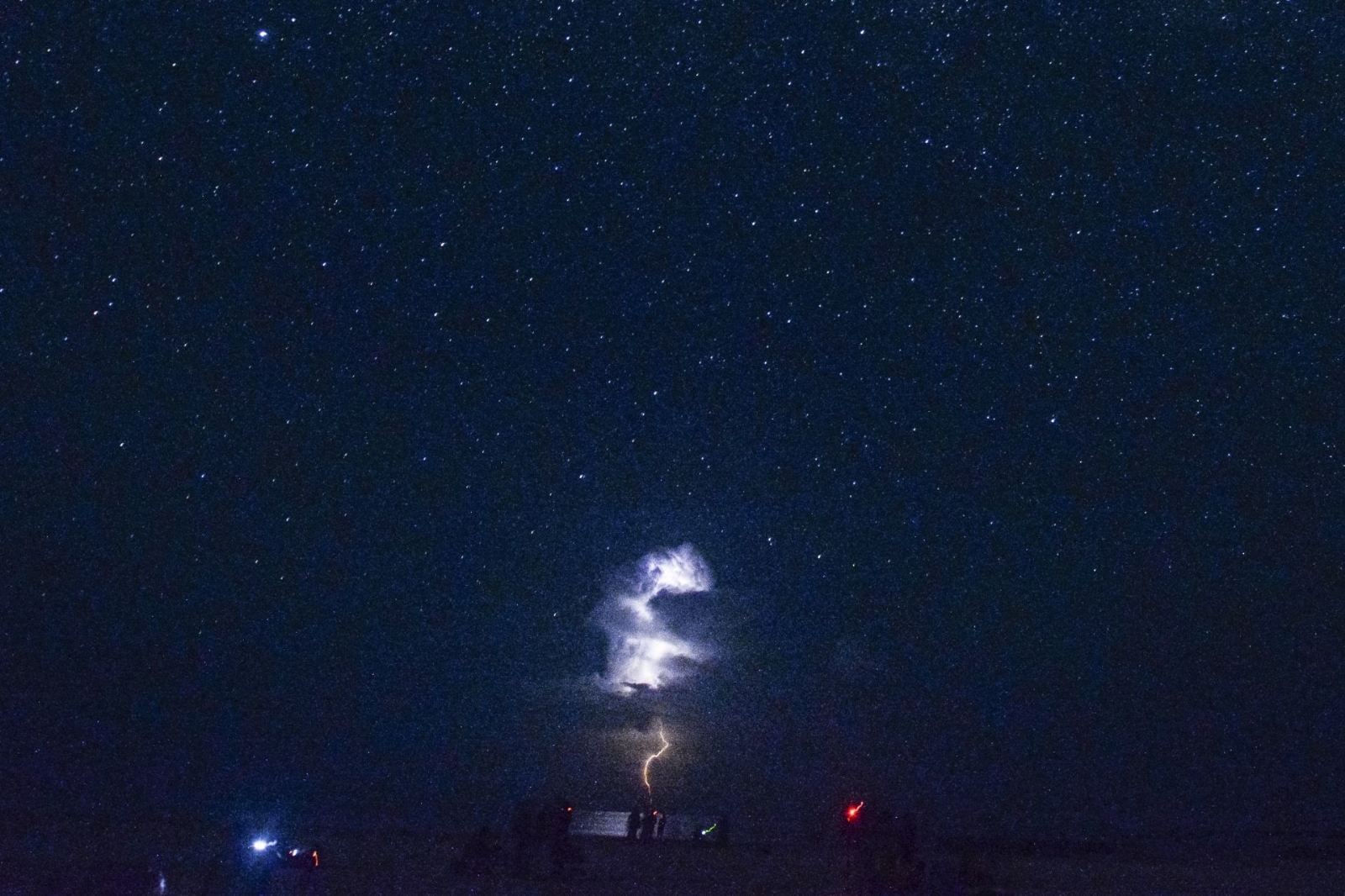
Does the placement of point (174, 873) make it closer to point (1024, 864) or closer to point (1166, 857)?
point (1024, 864)

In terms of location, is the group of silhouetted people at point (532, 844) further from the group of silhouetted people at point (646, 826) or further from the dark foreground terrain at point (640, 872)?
the group of silhouetted people at point (646, 826)

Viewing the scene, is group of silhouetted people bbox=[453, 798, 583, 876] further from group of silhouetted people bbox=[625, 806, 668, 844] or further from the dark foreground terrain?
group of silhouetted people bbox=[625, 806, 668, 844]

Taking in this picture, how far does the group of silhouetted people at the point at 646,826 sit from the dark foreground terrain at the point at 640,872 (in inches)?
89.6

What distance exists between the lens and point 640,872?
23578mm

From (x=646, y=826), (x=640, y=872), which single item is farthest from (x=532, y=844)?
(x=646, y=826)

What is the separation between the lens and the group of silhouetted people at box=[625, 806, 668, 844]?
108 feet

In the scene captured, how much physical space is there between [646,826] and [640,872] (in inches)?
388

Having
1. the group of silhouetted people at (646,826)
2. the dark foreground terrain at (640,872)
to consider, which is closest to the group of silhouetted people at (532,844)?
the dark foreground terrain at (640,872)

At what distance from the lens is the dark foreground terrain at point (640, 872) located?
18859 millimetres

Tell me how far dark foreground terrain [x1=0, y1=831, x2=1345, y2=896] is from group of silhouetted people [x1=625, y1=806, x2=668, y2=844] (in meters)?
2.28

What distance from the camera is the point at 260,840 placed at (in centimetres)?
1933

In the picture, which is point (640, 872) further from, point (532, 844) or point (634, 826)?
point (634, 826)

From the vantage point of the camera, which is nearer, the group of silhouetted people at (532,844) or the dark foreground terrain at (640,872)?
the dark foreground terrain at (640,872)

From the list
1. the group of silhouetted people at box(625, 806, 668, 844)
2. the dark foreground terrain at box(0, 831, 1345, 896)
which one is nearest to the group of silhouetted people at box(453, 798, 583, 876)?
the dark foreground terrain at box(0, 831, 1345, 896)
